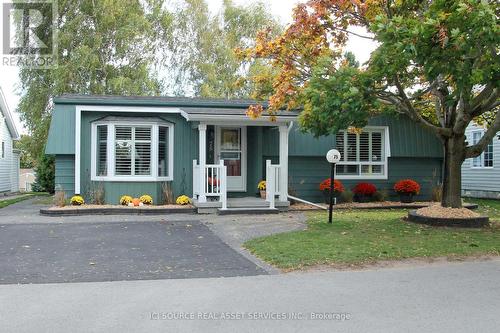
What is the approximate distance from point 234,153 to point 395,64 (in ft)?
28.1

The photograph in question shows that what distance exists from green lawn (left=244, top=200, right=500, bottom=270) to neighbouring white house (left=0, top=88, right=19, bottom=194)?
20.7 m

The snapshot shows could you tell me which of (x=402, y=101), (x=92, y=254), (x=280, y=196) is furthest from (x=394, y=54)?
(x=280, y=196)

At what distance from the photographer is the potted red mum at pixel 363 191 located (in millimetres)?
16828

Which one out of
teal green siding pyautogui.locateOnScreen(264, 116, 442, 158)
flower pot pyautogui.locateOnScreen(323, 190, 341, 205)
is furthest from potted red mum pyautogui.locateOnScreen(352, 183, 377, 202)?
teal green siding pyautogui.locateOnScreen(264, 116, 442, 158)

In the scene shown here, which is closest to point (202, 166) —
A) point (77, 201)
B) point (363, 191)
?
point (77, 201)

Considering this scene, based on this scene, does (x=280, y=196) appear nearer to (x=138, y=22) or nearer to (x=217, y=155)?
(x=217, y=155)

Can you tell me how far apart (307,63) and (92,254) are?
7.30 meters

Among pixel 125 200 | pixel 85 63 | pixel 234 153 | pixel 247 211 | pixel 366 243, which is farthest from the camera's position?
pixel 85 63

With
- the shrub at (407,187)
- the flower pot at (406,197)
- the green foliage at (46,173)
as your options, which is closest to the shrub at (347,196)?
the shrub at (407,187)

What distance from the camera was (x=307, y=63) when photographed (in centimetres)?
1281

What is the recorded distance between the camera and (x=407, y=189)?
1684cm

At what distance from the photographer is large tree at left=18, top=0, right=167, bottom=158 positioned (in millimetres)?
25734

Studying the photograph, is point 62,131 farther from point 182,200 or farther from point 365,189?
point 365,189

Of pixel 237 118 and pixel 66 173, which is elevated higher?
pixel 237 118
